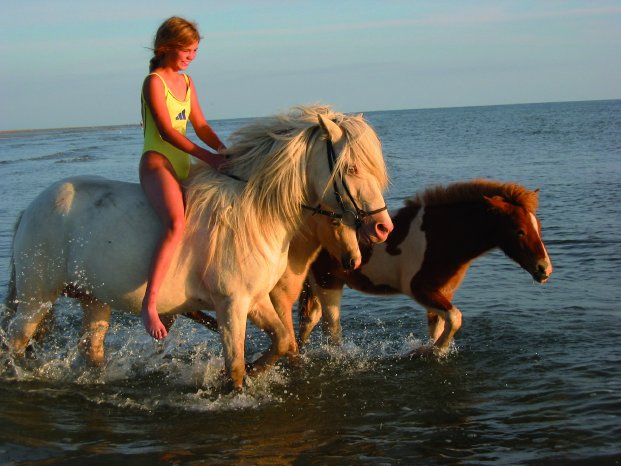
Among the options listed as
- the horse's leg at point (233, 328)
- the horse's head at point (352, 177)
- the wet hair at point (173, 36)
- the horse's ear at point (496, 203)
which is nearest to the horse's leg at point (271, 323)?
the horse's leg at point (233, 328)

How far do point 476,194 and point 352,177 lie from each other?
7.50ft

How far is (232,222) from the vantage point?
15.7ft

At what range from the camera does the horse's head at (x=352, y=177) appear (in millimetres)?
4555

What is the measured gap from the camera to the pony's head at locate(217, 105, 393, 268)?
458 cm

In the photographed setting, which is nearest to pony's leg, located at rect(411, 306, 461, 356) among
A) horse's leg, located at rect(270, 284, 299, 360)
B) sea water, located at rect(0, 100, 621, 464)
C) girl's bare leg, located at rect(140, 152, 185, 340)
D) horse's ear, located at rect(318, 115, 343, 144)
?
sea water, located at rect(0, 100, 621, 464)

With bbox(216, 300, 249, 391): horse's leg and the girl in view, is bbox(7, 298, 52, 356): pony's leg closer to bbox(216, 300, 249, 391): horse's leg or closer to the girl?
the girl

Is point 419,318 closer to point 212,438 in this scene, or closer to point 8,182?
point 212,438

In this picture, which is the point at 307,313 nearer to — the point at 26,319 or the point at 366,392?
the point at 366,392

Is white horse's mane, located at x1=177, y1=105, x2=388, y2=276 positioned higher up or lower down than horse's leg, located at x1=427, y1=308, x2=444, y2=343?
higher up

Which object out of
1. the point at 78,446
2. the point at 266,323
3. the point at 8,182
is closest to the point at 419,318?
the point at 266,323

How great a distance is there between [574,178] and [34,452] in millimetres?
15242

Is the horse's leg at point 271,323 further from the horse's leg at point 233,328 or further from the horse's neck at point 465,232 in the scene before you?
the horse's neck at point 465,232

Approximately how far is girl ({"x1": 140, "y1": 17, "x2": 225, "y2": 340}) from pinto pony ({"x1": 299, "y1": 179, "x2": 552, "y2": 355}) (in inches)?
69.4

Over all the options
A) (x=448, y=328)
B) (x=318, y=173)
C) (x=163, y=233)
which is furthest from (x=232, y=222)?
(x=448, y=328)
